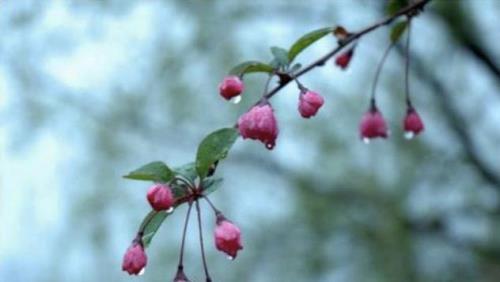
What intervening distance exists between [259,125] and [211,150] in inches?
1.6

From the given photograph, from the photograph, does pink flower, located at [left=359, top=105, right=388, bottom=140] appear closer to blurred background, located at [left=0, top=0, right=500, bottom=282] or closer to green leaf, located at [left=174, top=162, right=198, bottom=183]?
green leaf, located at [left=174, top=162, right=198, bottom=183]

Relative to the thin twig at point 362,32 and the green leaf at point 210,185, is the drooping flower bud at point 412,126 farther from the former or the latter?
the green leaf at point 210,185

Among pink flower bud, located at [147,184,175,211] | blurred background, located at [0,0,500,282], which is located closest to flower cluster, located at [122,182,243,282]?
pink flower bud, located at [147,184,175,211]

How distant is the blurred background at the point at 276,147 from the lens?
9.46 ft

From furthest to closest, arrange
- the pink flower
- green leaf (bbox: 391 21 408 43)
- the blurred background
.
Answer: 1. the blurred background
2. the pink flower
3. green leaf (bbox: 391 21 408 43)

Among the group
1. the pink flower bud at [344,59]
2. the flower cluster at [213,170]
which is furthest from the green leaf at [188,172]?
the pink flower bud at [344,59]

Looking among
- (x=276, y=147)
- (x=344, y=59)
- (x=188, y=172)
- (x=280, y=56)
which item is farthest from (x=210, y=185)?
(x=276, y=147)

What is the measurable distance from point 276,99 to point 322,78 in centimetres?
15

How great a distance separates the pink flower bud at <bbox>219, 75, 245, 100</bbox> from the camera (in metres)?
0.76

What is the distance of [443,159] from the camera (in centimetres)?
303

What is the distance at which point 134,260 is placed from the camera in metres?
0.70

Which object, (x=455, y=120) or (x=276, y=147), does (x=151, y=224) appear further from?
(x=455, y=120)

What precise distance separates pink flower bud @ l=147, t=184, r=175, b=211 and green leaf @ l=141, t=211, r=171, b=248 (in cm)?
4

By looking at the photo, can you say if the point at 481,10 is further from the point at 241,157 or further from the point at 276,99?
the point at 241,157
